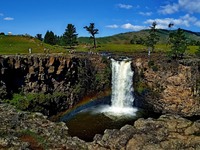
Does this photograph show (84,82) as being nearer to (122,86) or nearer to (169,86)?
(122,86)

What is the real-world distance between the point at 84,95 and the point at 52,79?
30.7ft

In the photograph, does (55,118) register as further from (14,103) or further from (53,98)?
(14,103)

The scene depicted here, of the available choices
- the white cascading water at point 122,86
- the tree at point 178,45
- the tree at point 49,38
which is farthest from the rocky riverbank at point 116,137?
the tree at point 49,38

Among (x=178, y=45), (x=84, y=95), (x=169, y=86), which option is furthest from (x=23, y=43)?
(x=169, y=86)

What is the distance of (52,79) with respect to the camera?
5916 centimetres

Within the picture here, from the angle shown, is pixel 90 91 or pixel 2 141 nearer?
pixel 2 141

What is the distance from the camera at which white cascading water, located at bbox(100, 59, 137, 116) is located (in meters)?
67.2

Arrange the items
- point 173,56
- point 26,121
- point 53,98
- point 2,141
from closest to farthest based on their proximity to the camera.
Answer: point 2,141, point 26,121, point 53,98, point 173,56

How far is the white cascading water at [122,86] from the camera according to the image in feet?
221

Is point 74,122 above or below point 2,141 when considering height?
below

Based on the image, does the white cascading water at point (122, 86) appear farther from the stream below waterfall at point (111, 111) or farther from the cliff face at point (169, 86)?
the cliff face at point (169, 86)

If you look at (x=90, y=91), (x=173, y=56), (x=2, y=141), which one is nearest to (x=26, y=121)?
(x=2, y=141)

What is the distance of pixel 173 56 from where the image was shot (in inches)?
2933

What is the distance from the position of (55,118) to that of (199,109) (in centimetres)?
2999
